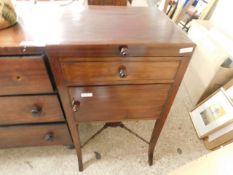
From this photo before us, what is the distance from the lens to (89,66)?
0.61m

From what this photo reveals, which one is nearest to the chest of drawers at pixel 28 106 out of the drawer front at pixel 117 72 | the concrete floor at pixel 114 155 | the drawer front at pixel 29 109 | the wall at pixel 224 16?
the drawer front at pixel 29 109

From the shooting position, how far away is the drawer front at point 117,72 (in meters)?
0.61

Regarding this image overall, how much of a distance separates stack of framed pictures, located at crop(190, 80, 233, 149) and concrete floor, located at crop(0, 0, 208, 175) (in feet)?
0.29

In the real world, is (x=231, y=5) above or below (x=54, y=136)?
above

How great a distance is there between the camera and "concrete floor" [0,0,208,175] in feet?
3.73

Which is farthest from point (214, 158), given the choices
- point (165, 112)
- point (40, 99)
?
point (40, 99)

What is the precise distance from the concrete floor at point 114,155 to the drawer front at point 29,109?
460 millimetres

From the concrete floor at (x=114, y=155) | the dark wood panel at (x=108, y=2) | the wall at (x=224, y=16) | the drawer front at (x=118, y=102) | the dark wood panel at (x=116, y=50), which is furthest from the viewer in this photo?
the wall at (x=224, y=16)

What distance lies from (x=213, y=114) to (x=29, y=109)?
4.07 feet

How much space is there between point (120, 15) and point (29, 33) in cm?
40

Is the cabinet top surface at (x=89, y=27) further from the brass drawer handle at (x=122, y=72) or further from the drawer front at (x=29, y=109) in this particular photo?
the drawer front at (x=29, y=109)

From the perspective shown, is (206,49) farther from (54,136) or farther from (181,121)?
(54,136)

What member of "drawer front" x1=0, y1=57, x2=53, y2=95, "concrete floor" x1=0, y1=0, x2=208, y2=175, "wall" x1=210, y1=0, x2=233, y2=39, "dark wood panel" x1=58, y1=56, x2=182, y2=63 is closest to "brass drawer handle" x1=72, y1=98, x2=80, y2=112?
"drawer front" x1=0, y1=57, x2=53, y2=95

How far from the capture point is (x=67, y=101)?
722 millimetres
